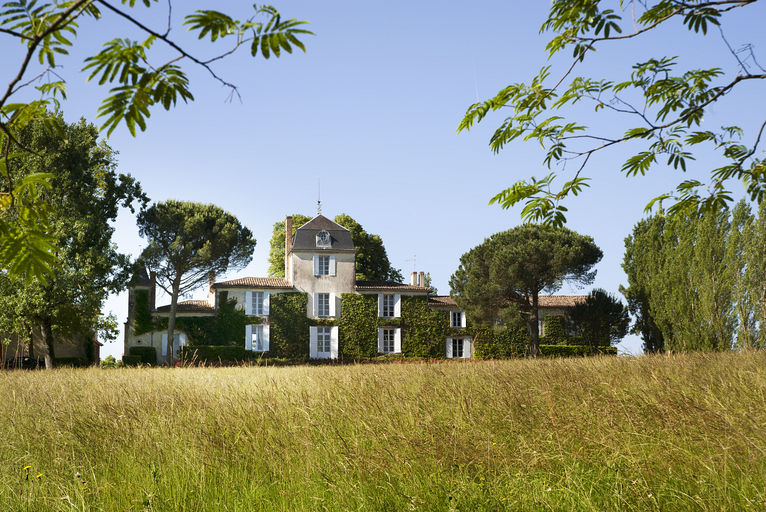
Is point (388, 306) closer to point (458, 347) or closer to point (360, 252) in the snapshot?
point (458, 347)

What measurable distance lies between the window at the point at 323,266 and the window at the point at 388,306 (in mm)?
3617

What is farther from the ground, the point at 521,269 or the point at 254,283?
the point at 521,269

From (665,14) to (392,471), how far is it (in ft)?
13.0

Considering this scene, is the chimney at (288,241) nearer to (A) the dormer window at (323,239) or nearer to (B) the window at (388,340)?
(A) the dormer window at (323,239)

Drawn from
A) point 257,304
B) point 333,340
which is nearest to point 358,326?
point 333,340

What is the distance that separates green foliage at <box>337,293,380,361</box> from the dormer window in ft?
9.94

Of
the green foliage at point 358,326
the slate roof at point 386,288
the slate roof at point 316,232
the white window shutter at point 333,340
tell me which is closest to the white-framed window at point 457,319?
the slate roof at point 386,288

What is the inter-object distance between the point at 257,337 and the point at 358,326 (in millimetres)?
5562

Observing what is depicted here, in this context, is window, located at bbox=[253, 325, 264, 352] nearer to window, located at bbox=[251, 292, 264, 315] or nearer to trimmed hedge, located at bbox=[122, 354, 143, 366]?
window, located at bbox=[251, 292, 264, 315]

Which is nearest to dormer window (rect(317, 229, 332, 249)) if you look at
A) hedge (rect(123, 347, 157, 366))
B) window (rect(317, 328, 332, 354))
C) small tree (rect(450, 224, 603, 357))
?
window (rect(317, 328, 332, 354))

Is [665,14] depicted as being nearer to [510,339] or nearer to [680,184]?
[680,184]

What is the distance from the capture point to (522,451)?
147 inches

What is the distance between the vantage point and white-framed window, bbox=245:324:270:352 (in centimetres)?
2905

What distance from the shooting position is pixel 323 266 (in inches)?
1209
